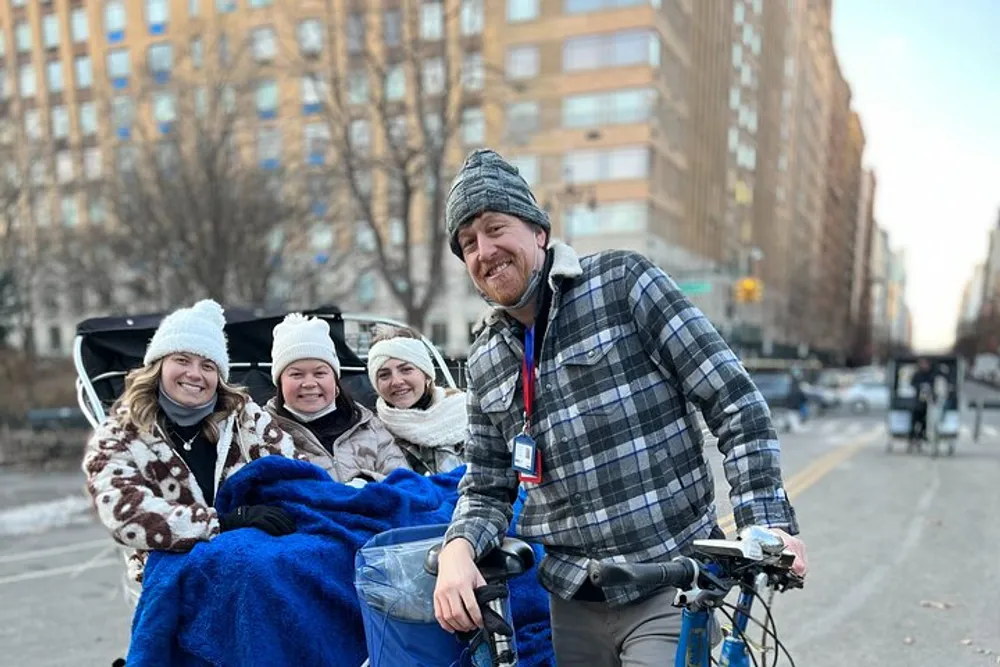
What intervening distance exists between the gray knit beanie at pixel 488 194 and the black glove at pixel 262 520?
44.0 inches

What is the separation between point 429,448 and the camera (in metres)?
3.51

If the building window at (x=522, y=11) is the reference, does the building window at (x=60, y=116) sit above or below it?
below

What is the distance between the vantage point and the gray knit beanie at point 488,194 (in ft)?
5.86

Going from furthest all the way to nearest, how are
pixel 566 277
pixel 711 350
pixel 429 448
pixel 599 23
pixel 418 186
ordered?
pixel 599 23 < pixel 418 186 < pixel 429 448 < pixel 566 277 < pixel 711 350

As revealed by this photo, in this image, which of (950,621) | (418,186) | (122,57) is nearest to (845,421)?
(418,186)

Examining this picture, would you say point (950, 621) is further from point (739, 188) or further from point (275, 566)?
point (739, 188)

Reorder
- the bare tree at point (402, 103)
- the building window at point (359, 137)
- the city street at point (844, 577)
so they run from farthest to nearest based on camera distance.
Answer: the building window at point (359, 137) < the bare tree at point (402, 103) < the city street at point (844, 577)

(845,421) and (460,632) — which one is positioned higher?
(460,632)

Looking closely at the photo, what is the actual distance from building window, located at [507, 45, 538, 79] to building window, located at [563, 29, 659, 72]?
4.88ft

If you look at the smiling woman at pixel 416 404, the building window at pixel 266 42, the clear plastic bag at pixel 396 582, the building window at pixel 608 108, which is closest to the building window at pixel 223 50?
the building window at pixel 266 42

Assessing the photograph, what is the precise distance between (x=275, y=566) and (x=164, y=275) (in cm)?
1799

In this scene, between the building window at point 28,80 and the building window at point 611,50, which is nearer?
the building window at point 611,50

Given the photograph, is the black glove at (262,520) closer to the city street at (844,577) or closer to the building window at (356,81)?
the city street at (844,577)

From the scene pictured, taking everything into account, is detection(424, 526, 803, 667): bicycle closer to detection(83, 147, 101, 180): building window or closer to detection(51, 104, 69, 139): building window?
detection(83, 147, 101, 180): building window
